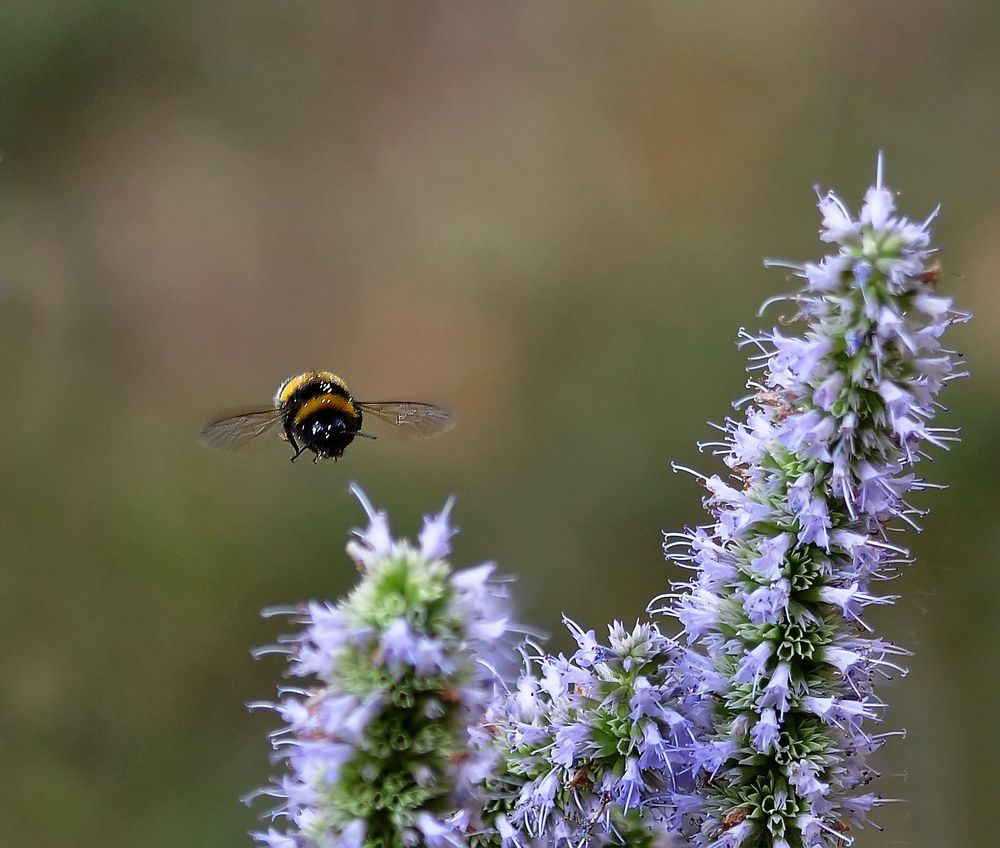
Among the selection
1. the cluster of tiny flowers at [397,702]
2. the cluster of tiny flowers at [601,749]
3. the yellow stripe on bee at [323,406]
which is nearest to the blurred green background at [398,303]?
the yellow stripe on bee at [323,406]

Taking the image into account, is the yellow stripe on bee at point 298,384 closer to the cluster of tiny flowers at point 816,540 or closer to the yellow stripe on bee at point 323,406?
the yellow stripe on bee at point 323,406

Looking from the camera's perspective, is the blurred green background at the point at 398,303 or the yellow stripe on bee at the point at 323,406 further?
the blurred green background at the point at 398,303

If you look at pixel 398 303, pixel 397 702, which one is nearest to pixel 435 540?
pixel 397 702

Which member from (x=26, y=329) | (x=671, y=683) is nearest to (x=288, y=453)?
(x=26, y=329)

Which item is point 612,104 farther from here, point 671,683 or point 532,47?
point 671,683

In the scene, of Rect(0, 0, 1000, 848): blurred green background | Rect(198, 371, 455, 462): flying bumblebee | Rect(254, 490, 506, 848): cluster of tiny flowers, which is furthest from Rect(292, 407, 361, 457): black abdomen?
Rect(0, 0, 1000, 848): blurred green background

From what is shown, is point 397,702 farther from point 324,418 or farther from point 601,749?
point 324,418

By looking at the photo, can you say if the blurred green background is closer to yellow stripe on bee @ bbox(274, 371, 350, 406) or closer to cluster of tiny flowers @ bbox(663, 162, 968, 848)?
yellow stripe on bee @ bbox(274, 371, 350, 406)
